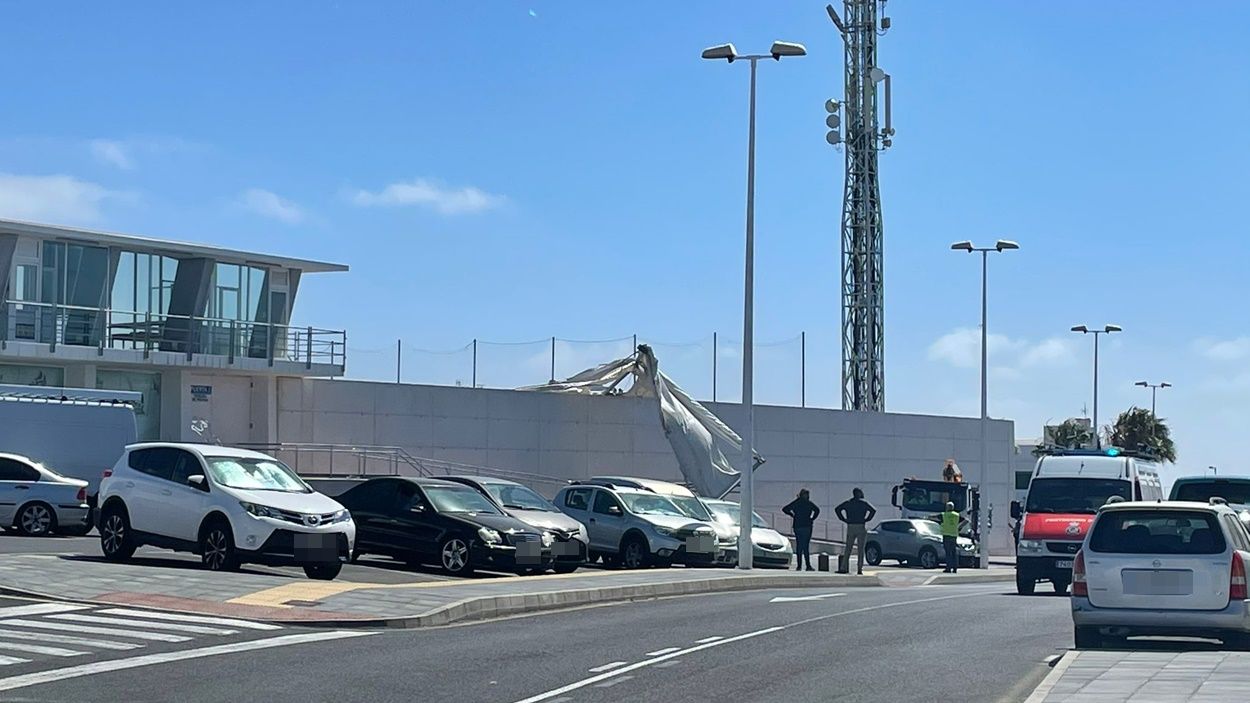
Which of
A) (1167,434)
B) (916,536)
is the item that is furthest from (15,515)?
(1167,434)

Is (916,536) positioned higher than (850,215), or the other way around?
(850,215)

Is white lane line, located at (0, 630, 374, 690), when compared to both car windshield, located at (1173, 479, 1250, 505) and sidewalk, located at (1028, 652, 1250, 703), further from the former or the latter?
car windshield, located at (1173, 479, 1250, 505)

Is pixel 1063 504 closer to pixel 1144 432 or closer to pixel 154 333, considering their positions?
pixel 154 333

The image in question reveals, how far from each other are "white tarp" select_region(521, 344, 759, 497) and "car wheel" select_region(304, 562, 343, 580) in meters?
25.3

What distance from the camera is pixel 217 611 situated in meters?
17.3

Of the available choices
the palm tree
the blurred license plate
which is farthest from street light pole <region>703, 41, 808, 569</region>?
the palm tree

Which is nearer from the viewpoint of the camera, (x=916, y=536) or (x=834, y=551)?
(x=916, y=536)

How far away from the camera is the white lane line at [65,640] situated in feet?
47.0

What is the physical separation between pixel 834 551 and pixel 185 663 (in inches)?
1530

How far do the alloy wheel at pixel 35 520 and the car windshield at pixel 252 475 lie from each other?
24.2ft

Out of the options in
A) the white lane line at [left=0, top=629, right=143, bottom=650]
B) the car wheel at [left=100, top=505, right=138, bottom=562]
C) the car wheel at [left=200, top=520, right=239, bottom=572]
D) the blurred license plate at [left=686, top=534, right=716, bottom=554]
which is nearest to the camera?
the white lane line at [left=0, top=629, right=143, bottom=650]

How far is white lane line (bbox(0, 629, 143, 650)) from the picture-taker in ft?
47.0

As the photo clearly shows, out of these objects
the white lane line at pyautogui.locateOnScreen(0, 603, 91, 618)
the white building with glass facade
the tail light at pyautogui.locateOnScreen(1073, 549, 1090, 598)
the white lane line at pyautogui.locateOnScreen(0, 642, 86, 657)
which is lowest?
the white lane line at pyautogui.locateOnScreen(0, 642, 86, 657)

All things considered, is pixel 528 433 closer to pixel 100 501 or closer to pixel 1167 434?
pixel 100 501
